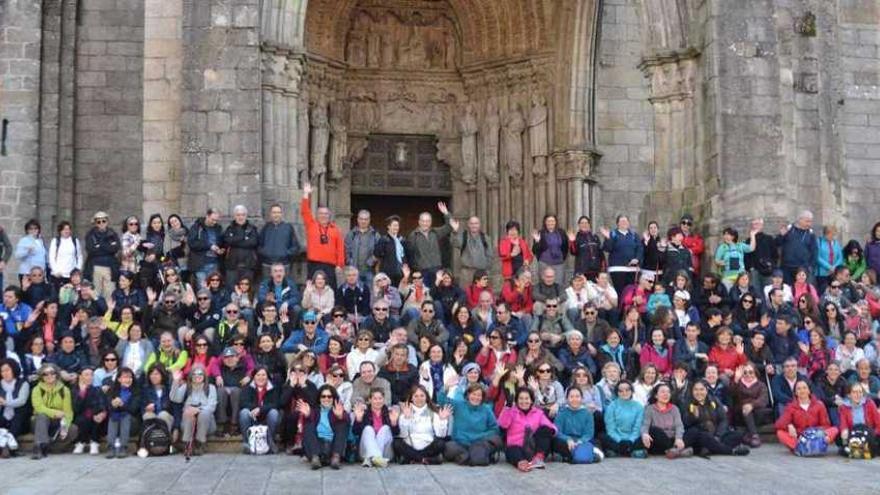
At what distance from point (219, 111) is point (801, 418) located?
7731mm

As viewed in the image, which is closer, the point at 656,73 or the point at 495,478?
the point at 495,478

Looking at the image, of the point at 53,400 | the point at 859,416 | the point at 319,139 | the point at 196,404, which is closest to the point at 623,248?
the point at 859,416

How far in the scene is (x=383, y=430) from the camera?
10.4 m

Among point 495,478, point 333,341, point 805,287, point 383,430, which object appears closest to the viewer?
point 495,478

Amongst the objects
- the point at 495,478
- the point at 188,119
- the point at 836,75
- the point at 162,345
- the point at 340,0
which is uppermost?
the point at 340,0

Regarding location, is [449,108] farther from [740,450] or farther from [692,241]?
[740,450]

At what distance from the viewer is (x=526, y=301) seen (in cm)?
1312

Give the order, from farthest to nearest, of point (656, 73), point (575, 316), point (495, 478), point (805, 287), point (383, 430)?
1. point (656, 73)
2. point (805, 287)
3. point (575, 316)
4. point (383, 430)
5. point (495, 478)

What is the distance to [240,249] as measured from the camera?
1345 centimetres

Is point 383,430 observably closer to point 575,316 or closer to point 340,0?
point 575,316

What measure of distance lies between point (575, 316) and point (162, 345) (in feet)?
14.6

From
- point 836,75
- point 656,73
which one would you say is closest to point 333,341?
point 656,73

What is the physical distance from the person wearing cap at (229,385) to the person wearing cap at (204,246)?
2.18 metres

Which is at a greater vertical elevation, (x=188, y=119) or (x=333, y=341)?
(x=188, y=119)
